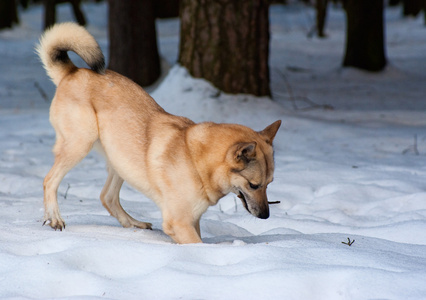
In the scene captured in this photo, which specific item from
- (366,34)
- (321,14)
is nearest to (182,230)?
(366,34)

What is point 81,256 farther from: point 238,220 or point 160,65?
point 160,65

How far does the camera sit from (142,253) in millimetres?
3123

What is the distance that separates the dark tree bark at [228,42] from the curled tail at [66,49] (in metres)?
3.48

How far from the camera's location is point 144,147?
387cm

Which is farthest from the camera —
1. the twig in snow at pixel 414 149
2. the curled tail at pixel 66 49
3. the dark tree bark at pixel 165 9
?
the dark tree bark at pixel 165 9

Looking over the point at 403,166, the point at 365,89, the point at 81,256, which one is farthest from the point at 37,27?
the point at 81,256

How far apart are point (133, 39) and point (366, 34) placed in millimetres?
5119

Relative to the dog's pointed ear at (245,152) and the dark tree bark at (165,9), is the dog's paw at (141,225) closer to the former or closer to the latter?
the dog's pointed ear at (245,152)

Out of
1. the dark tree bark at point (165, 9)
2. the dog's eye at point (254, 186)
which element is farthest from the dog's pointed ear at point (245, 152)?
the dark tree bark at point (165, 9)

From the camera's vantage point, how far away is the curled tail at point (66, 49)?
4086 millimetres

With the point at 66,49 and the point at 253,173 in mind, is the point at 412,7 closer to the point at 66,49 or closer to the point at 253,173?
the point at 66,49

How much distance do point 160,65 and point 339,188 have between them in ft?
21.3

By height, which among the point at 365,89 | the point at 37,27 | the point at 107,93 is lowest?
the point at 37,27

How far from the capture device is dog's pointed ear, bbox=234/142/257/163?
3.44 m
